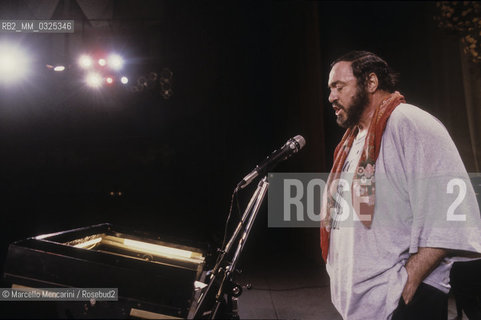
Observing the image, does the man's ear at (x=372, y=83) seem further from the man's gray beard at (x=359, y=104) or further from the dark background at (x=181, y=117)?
the dark background at (x=181, y=117)

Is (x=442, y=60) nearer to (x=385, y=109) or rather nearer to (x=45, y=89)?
(x=385, y=109)

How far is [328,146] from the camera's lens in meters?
4.99

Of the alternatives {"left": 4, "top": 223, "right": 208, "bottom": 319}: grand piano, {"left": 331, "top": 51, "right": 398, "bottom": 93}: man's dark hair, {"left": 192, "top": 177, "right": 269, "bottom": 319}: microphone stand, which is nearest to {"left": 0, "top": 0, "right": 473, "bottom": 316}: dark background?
{"left": 331, "top": 51, "right": 398, "bottom": 93}: man's dark hair

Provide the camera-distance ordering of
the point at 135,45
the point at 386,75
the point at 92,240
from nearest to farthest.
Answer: the point at 386,75, the point at 92,240, the point at 135,45

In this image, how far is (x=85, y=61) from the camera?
6.11 meters

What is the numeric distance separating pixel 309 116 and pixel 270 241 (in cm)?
248

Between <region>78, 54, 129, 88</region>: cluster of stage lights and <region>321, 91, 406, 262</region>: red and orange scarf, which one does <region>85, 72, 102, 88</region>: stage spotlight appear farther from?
<region>321, 91, 406, 262</region>: red and orange scarf

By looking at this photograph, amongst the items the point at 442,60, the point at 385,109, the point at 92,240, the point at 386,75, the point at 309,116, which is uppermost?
the point at 442,60

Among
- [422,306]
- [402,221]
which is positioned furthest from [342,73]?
[422,306]

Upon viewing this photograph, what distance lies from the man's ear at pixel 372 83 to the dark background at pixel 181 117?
3.03 meters

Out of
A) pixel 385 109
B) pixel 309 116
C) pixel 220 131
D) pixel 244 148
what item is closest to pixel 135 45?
pixel 220 131

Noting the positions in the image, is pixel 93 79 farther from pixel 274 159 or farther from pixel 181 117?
pixel 274 159

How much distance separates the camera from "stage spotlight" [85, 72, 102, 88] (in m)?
6.34

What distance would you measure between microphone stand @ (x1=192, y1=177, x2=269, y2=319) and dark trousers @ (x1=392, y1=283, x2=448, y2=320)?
65 cm
